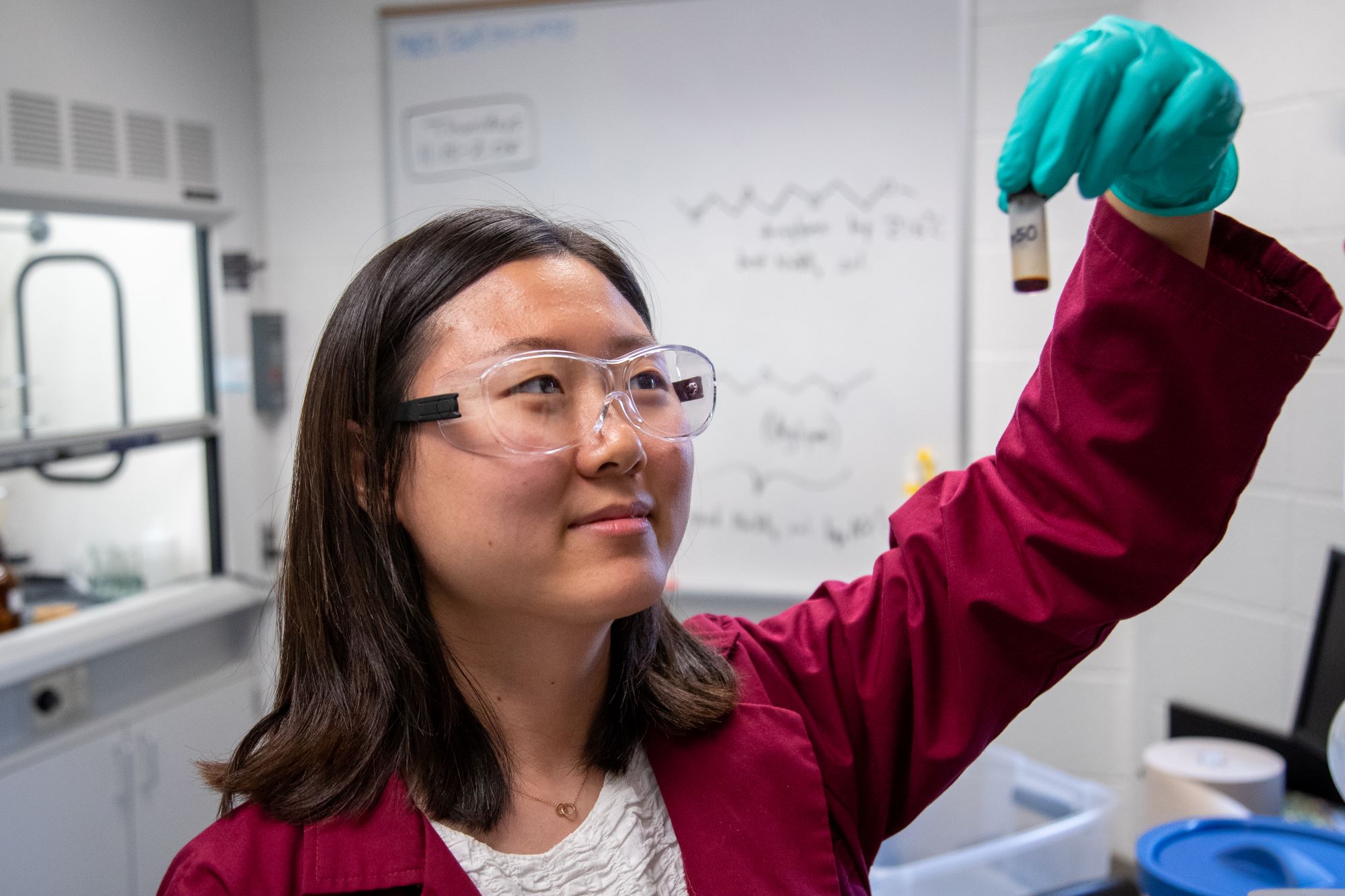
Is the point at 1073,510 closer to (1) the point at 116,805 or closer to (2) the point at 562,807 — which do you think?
(2) the point at 562,807

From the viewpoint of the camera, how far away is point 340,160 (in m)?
2.86

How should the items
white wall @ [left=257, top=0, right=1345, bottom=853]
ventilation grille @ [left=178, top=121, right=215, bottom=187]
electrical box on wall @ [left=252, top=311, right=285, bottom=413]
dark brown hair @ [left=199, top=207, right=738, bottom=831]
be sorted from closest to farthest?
dark brown hair @ [left=199, top=207, right=738, bottom=831] → white wall @ [left=257, top=0, right=1345, bottom=853] → ventilation grille @ [left=178, top=121, right=215, bottom=187] → electrical box on wall @ [left=252, top=311, right=285, bottom=413]

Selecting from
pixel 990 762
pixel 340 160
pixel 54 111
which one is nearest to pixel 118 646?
pixel 54 111

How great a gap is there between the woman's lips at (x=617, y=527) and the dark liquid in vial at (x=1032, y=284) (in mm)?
364

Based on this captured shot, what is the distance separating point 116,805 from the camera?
2.35 meters

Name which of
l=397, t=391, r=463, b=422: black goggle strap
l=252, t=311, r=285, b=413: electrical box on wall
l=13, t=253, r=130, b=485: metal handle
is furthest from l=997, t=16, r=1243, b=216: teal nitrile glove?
l=252, t=311, r=285, b=413: electrical box on wall

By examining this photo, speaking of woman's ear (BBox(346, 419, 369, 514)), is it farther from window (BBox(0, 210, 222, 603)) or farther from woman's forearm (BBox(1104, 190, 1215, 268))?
window (BBox(0, 210, 222, 603))

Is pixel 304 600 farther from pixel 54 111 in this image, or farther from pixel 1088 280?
pixel 54 111

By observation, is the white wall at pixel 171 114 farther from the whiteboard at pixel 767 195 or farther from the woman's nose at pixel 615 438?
the woman's nose at pixel 615 438

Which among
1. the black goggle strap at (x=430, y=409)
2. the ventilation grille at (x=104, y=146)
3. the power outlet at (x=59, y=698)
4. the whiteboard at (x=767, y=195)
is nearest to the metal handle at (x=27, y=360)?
the ventilation grille at (x=104, y=146)

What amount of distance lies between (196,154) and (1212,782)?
8.98 feet

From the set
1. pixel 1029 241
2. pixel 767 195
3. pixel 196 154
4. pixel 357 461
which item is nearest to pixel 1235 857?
pixel 1029 241

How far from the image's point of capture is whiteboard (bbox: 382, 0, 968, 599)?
243cm

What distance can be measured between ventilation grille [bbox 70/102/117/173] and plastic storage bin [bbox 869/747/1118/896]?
2.31m
